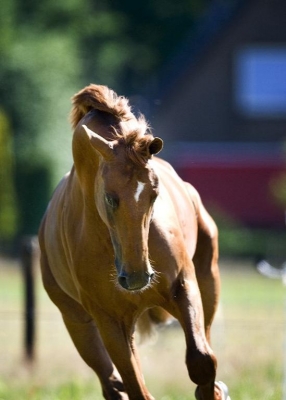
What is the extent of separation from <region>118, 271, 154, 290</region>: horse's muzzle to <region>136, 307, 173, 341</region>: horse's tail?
171cm

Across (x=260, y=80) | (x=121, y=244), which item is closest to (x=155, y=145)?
(x=121, y=244)

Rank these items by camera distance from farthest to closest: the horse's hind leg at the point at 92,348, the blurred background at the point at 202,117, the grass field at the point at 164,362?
the blurred background at the point at 202,117, the grass field at the point at 164,362, the horse's hind leg at the point at 92,348

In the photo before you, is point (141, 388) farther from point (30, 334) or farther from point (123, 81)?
point (123, 81)

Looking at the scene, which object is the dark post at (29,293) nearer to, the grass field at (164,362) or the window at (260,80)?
the grass field at (164,362)

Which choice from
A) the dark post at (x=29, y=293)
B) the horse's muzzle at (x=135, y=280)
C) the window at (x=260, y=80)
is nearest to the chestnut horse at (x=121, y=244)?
Result: the horse's muzzle at (x=135, y=280)

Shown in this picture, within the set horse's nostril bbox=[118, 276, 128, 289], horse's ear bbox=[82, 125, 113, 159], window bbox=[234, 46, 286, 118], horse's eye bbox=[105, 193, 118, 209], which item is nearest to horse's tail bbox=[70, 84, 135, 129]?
horse's ear bbox=[82, 125, 113, 159]

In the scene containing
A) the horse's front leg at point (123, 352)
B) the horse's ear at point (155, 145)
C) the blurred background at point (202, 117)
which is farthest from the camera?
the blurred background at point (202, 117)

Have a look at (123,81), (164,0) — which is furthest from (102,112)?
(164,0)

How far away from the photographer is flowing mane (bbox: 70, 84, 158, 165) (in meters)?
5.82

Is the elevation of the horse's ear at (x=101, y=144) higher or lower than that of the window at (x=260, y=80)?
higher

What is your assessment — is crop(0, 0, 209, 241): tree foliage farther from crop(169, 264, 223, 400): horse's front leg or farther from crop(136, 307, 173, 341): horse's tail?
crop(169, 264, 223, 400): horse's front leg

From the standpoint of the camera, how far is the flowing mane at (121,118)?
5.82 m

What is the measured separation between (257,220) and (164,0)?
22.7 metres

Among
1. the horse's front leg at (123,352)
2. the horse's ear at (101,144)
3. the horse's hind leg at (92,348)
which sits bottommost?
the horse's hind leg at (92,348)
